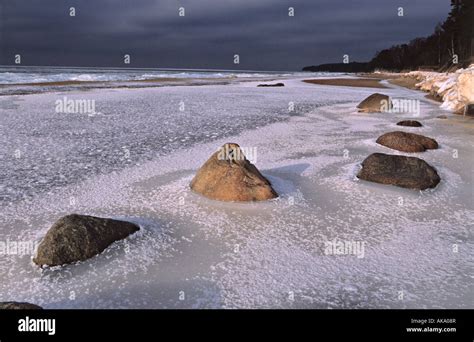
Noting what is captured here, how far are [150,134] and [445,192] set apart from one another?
6573 mm

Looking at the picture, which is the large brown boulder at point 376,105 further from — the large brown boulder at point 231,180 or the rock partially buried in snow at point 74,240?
the rock partially buried in snow at point 74,240

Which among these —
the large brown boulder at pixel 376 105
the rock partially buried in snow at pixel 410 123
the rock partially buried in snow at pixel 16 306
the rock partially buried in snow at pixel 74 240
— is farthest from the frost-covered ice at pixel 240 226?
the large brown boulder at pixel 376 105

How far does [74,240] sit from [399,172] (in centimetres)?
446

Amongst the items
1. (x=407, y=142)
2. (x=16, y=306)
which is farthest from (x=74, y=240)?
(x=407, y=142)

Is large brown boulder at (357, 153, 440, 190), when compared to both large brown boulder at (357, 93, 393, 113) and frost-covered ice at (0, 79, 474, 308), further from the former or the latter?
large brown boulder at (357, 93, 393, 113)

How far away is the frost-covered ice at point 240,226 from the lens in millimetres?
2963

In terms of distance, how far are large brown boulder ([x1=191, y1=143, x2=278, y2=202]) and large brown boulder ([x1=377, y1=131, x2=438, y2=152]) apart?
380 cm

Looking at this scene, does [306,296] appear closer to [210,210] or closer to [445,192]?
[210,210]

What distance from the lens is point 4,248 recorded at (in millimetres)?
3617

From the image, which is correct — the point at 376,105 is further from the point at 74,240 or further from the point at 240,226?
the point at 74,240

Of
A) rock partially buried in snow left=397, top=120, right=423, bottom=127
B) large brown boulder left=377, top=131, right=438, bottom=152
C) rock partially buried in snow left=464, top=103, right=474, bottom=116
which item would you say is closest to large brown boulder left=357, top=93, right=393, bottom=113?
rock partially buried in snow left=464, top=103, right=474, bottom=116

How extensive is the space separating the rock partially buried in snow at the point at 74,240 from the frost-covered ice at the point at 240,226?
97 mm

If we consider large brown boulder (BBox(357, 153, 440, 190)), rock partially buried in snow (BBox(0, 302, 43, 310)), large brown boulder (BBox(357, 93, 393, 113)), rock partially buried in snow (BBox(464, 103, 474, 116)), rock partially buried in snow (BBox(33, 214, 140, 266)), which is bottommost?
rock partially buried in snow (BBox(0, 302, 43, 310))

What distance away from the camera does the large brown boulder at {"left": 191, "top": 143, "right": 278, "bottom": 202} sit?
4.91 metres
